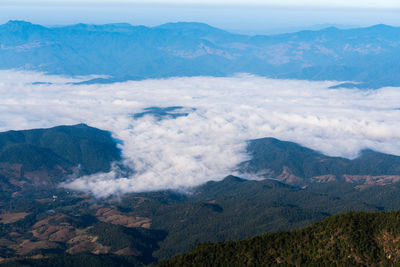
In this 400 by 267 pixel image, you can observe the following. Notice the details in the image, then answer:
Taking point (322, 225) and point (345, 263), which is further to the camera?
point (322, 225)

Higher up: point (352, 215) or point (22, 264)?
point (352, 215)

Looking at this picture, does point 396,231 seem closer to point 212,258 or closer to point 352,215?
point 352,215

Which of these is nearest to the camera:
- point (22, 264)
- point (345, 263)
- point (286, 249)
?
point (345, 263)

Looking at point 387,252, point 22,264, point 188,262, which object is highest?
point 387,252

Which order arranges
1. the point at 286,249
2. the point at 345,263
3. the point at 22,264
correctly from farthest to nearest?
the point at 22,264 → the point at 286,249 → the point at 345,263

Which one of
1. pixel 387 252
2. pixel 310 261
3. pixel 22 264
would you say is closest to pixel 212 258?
pixel 310 261

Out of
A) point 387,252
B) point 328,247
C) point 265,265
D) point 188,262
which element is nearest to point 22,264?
point 188,262

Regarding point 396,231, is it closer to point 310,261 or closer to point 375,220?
point 375,220
